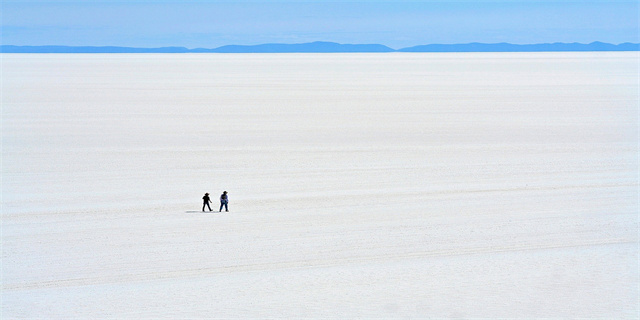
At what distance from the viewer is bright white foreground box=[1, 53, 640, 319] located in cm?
1334

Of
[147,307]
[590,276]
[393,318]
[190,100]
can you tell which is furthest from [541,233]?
[190,100]

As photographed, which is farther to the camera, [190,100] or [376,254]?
[190,100]

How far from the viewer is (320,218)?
1825 centimetres

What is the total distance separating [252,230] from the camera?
17.2 meters

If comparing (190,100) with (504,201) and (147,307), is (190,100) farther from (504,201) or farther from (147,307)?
(147,307)

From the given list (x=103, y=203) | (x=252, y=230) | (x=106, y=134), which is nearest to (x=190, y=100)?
(x=106, y=134)

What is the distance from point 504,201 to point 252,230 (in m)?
6.64

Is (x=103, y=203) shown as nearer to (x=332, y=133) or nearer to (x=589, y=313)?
(x=589, y=313)

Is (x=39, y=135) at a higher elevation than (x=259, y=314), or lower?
higher

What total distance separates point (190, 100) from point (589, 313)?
38378mm

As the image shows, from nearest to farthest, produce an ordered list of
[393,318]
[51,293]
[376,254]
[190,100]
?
[393,318]
[51,293]
[376,254]
[190,100]

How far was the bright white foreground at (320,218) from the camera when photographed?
43.8 ft

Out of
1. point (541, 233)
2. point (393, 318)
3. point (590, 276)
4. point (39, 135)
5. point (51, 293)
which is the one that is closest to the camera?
point (393, 318)

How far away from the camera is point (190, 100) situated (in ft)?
160
